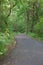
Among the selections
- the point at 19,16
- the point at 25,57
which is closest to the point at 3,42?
the point at 25,57

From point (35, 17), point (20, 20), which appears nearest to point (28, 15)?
point (35, 17)

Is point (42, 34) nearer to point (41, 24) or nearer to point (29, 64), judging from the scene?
point (41, 24)

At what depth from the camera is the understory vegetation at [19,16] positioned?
22802 mm

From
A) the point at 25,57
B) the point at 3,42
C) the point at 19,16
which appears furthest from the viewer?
the point at 19,16

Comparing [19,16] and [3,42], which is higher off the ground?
[3,42]

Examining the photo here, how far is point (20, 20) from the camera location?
6712 cm

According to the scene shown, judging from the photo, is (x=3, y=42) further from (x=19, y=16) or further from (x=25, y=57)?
(x=19, y=16)

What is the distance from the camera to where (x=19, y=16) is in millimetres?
53062

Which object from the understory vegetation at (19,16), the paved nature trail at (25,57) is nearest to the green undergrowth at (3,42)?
the understory vegetation at (19,16)

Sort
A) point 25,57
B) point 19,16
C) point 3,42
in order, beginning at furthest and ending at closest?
1. point 19,16
2. point 25,57
3. point 3,42

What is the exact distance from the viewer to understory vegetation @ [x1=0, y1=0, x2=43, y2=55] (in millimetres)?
22802

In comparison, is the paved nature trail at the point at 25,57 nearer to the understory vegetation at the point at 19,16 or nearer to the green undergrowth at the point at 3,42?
the green undergrowth at the point at 3,42

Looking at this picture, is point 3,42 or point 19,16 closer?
point 3,42

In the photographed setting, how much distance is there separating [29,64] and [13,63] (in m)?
0.91
